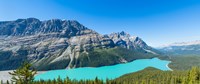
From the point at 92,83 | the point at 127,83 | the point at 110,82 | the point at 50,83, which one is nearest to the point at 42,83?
the point at 50,83

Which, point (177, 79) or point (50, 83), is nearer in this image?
point (50, 83)

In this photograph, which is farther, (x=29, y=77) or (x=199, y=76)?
(x=199, y=76)

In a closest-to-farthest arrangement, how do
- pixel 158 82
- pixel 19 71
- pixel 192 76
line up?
pixel 19 71, pixel 192 76, pixel 158 82

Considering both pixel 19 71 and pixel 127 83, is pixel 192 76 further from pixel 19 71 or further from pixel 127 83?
pixel 19 71

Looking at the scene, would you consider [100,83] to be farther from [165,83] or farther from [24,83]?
[24,83]

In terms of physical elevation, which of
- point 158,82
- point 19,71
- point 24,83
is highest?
point 19,71

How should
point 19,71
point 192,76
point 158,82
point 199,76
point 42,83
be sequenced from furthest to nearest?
point 158,82 < point 42,83 < point 199,76 < point 192,76 < point 19,71

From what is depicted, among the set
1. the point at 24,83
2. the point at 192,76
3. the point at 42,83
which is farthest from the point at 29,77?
the point at 42,83

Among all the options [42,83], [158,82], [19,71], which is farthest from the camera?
[158,82]

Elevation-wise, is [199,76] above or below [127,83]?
above
